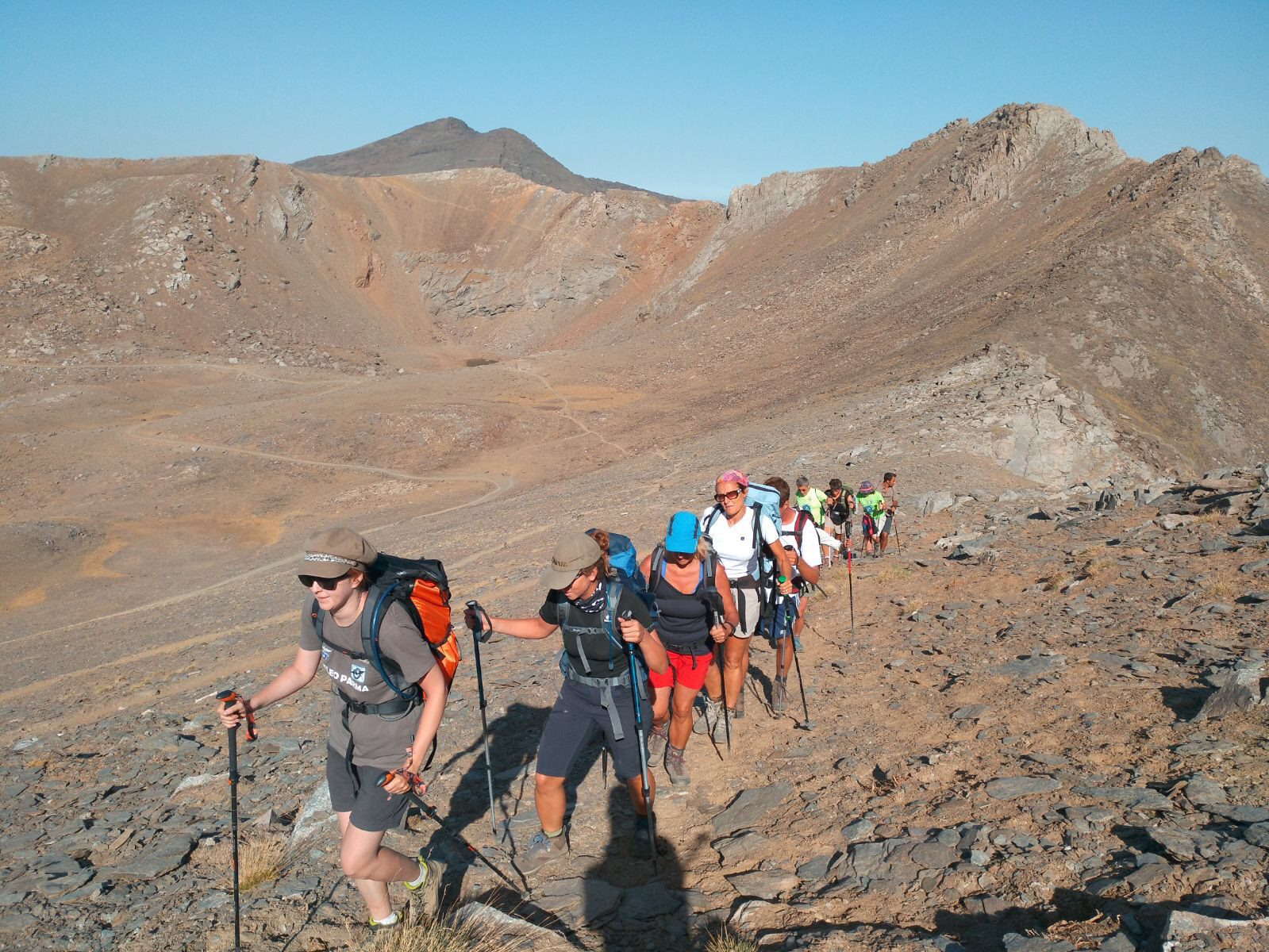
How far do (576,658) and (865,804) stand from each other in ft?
6.52

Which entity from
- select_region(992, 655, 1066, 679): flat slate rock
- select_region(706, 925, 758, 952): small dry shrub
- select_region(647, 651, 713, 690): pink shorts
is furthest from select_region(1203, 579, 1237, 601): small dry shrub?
select_region(706, 925, 758, 952): small dry shrub

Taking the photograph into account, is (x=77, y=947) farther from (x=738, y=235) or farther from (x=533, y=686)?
(x=738, y=235)

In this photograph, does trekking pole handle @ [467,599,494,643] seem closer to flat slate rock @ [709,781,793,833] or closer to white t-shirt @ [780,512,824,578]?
flat slate rock @ [709,781,793,833]

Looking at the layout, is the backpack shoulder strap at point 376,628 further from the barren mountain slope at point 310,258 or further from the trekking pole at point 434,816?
the barren mountain slope at point 310,258

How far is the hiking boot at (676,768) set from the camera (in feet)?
19.6

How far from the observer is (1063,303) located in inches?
1053

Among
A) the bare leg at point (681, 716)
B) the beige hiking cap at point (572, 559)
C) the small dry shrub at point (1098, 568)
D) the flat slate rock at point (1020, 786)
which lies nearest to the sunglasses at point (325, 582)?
the beige hiking cap at point (572, 559)

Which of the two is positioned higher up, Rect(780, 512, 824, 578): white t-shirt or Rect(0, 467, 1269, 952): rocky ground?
Rect(780, 512, 824, 578): white t-shirt

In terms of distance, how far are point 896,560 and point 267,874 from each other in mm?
8766

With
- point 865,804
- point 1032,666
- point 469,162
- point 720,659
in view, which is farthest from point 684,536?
point 469,162

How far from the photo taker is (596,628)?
4.77 metres

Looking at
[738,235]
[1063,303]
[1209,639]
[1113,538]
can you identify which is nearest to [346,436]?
[1063,303]

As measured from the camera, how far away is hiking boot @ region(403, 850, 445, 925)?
13.8ft

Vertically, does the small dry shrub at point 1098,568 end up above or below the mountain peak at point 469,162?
below
